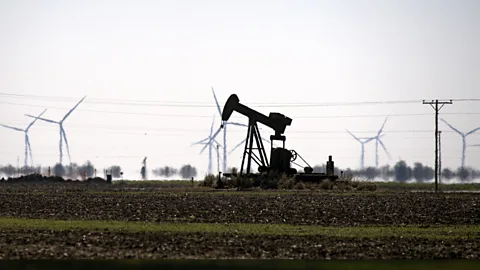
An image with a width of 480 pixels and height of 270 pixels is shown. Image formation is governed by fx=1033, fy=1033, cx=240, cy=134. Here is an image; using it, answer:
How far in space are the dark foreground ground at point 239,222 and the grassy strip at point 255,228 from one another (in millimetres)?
519

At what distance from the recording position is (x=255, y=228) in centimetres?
3828

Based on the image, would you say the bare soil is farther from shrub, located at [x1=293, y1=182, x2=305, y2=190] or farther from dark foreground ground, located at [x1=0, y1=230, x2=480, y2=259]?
shrub, located at [x1=293, y1=182, x2=305, y2=190]

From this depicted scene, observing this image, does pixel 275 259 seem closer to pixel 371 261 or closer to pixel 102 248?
pixel 371 261

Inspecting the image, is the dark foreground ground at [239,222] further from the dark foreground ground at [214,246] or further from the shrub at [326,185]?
the shrub at [326,185]

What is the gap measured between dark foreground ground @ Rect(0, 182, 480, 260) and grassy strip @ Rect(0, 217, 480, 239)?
52 cm

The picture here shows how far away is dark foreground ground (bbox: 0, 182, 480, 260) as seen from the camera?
30078 millimetres

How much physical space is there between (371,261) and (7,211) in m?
23.9

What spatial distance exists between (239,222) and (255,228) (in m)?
3.09

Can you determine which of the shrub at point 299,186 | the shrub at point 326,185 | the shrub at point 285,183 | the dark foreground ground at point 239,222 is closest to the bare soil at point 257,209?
the dark foreground ground at point 239,222

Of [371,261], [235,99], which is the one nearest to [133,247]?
[371,261]

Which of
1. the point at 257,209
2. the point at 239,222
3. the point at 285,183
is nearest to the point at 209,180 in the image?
the point at 285,183

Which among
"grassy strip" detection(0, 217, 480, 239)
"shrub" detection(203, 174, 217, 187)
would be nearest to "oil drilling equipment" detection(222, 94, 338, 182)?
"shrub" detection(203, 174, 217, 187)

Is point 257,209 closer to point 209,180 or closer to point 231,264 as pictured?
point 231,264

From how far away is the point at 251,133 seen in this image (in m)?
82.2
